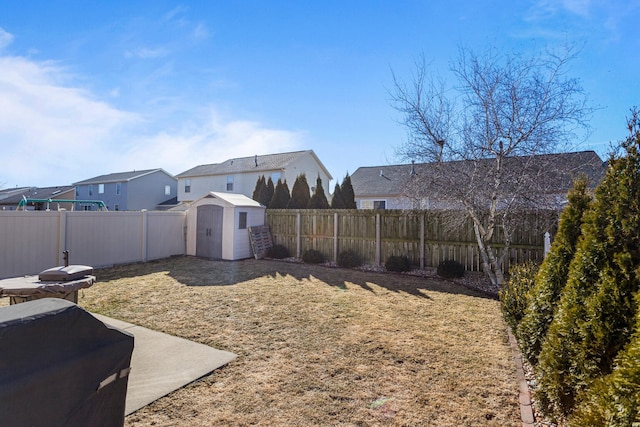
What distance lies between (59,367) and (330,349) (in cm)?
299

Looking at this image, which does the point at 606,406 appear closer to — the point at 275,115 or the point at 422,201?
the point at 422,201

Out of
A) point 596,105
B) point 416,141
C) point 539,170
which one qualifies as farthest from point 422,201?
point 596,105

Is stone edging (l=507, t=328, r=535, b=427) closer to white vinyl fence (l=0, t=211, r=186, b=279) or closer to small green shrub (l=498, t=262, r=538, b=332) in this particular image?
small green shrub (l=498, t=262, r=538, b=332)

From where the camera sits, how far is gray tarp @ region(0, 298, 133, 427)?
1438 mm

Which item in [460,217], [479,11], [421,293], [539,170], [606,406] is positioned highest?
[479,11]

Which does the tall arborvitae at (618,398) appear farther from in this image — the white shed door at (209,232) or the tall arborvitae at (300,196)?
the tall arborvitae at (300,196)

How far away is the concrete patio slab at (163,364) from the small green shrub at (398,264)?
6.68 metres

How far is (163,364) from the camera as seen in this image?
3557mm

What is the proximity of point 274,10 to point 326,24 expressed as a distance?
1289mm

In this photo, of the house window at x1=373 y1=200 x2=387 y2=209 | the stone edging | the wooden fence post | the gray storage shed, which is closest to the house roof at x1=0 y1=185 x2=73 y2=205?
the gray storage shed

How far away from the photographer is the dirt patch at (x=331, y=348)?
2746 millimetres

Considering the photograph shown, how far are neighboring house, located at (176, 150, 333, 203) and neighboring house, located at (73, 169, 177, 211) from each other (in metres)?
4.59

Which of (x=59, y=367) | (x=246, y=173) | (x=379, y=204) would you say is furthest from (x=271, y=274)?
(x=246, y=173)

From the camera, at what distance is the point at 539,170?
696cm
